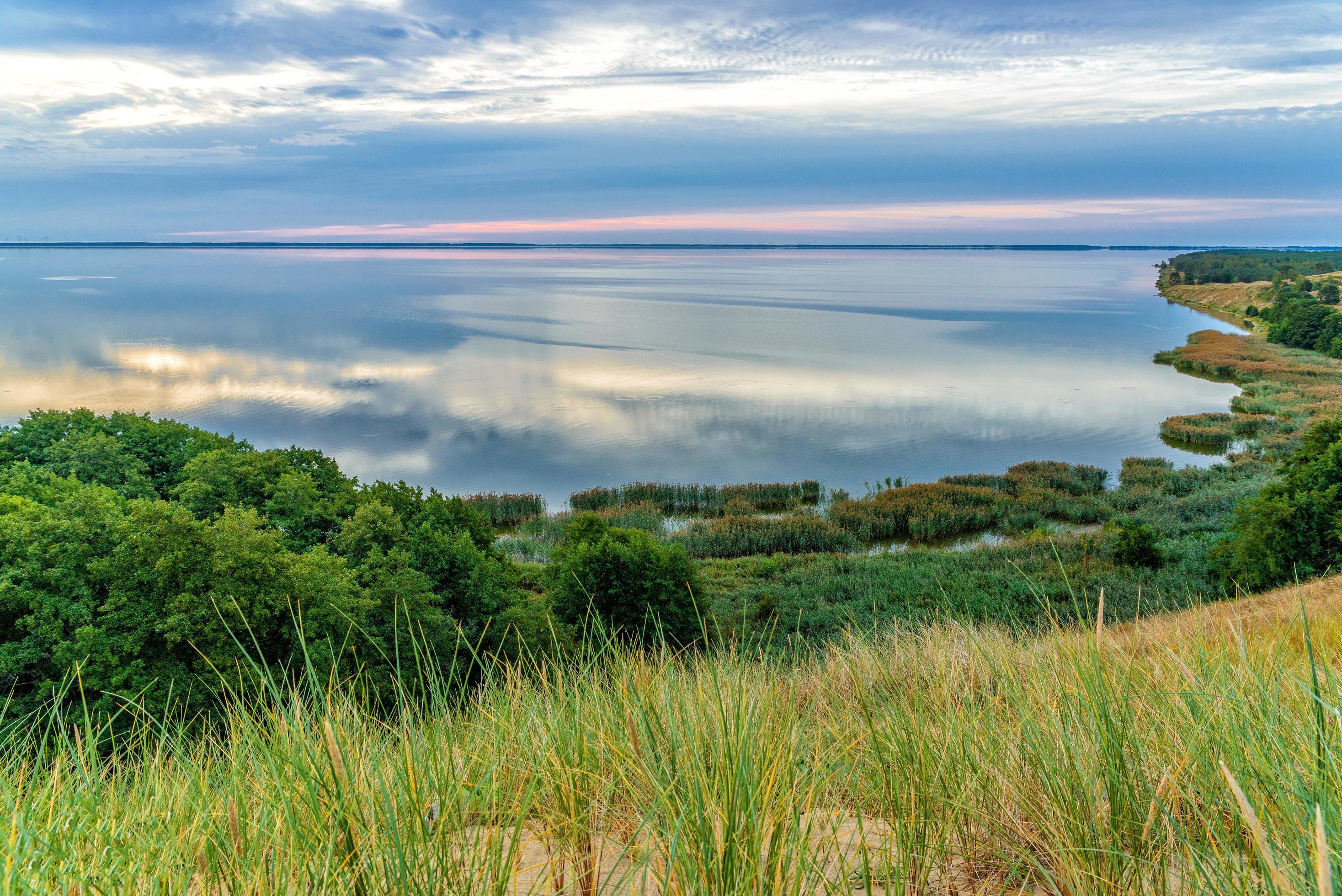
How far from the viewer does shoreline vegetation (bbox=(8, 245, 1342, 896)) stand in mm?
2217

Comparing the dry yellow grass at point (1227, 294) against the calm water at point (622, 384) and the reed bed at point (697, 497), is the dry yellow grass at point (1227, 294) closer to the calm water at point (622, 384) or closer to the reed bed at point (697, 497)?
the calm water at point (622, 384)

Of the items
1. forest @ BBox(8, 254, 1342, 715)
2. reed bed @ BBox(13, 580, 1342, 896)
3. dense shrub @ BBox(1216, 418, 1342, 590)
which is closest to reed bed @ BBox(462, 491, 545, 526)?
forest @ BBox(8, 254, 1342, 715)

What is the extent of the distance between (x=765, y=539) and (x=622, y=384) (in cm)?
2978

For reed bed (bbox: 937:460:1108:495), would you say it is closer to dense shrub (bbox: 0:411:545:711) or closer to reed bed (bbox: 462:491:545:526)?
reed bed (bbox: 462:491:545:526)

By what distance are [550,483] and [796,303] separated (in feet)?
299

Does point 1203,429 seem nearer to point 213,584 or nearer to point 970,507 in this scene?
point 970,507

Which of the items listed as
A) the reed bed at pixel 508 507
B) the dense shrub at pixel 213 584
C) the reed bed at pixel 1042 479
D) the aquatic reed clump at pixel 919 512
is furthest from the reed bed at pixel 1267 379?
the dense shrub at pixel 213 584

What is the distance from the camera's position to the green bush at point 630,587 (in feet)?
57.7

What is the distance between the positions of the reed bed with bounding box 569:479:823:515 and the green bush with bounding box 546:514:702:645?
1382cm

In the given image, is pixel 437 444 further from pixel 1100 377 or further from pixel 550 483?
pixel 1100 377

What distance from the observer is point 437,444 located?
4097cm

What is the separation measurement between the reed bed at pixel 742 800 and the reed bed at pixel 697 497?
2870cm

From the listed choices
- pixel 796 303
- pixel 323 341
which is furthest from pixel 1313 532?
pixel 796 303

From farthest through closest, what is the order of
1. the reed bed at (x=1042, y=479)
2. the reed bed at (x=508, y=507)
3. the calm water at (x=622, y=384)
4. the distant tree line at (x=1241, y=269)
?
the distant tree line at (x=1241, y=269)
the calm water at (x=622, y=384)
the reed bed at (x=1042, y=479)
the reed bed at (x=508, y=507)
